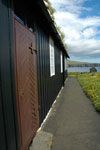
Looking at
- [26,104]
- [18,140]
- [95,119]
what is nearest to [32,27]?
[26,104]

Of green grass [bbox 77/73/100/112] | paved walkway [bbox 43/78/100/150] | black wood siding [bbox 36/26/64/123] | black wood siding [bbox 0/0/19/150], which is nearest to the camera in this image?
black wood siding [bbox 0/0/19/150]

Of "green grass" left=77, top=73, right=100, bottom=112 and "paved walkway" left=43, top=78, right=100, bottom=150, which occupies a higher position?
"green grass" left=77, top=73, right=100, bottom=112

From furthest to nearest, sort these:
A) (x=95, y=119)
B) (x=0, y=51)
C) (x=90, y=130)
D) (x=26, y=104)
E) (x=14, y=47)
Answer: (x=95, y=119), (x=90, y=130), (x=26, y=104), (x=14, y=47), (x=0, y=51)

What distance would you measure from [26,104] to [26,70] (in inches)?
26.6

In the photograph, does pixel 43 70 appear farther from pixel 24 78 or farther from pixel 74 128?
pixel 74 128

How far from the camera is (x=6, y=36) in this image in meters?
1.47

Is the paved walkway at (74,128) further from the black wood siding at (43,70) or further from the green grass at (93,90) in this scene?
the green grass at (93,90)

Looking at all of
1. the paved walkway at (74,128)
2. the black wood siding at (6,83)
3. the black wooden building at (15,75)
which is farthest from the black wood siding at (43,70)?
the black wood siding at (6,83)

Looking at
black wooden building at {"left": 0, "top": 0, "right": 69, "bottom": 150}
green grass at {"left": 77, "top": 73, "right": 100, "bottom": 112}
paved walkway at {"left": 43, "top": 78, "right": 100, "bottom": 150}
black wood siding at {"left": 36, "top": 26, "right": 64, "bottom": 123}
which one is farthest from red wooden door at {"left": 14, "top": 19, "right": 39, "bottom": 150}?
green grass at {"left": 77, "top": 73, "right": 100, "bottom": 112}

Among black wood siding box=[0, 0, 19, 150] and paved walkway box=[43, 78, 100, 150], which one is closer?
black wood siding box=[0, 0, 19, 150]

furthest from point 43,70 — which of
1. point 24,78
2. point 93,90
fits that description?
point 93,90

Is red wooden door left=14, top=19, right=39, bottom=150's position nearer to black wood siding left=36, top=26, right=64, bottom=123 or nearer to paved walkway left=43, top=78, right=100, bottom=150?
black wood siding left=36, top=26, right=64, bottom=123

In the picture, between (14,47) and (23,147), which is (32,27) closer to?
(14,47)

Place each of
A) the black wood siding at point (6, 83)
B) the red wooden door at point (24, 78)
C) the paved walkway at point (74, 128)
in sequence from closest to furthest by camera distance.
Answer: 1. the black wood siding at point (6, 83)
2. the red wooden door at point (24, 78)
3. the paved walkway at point (74, 128)
